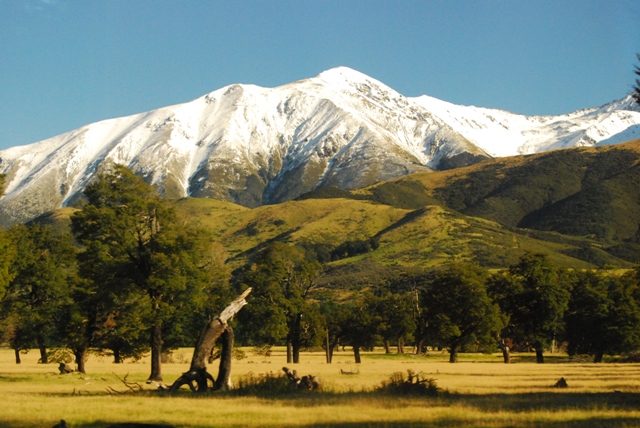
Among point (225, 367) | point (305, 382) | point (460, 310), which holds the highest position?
point (460, 310)

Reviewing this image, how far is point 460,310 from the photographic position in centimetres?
7600

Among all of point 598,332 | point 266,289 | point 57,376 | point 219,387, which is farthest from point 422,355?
point 219,387

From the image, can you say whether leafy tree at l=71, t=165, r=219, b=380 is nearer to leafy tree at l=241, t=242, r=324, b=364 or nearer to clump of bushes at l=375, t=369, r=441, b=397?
clump of bushes at l=375, t=369, r=441, b=397

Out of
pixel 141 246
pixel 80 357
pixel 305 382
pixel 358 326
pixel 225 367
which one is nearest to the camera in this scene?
pixel 225 367

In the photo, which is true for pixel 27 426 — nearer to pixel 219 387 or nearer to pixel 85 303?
pixel 219 387

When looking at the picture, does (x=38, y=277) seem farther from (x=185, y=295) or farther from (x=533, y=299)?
(x=533, y=299)

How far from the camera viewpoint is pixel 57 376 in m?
42.6

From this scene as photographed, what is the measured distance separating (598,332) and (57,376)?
57292 mm

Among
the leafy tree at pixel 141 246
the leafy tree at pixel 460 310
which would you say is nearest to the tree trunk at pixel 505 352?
the leafy tree at pixel 460 310

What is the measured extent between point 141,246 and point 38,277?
17957mm

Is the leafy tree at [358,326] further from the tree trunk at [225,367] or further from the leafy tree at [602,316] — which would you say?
the tree trunk at [225,367]


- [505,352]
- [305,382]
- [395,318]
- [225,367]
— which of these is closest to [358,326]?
[395,318]

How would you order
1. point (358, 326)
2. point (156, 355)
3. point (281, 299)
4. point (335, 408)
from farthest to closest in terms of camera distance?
point (358, 326) < point (281, 299) < point (156, 355) < point (335, 408)

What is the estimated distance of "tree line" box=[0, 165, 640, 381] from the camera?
128 ft
